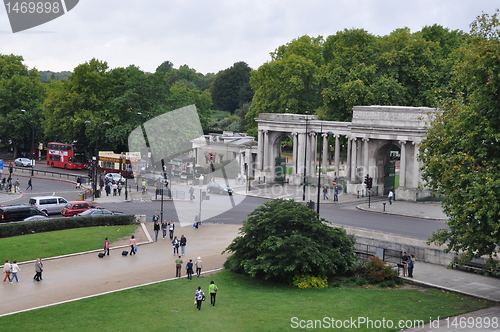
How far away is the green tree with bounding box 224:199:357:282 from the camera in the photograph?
31.8 metres

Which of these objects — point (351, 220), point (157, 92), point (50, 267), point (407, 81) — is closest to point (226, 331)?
point (50, 267)

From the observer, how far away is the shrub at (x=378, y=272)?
3169 centimetres

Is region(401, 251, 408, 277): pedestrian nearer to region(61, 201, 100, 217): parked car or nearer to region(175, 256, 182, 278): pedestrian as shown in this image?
region(175, 256, 182, 278): pedestrian

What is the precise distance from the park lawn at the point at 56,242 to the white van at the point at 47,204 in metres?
7.52

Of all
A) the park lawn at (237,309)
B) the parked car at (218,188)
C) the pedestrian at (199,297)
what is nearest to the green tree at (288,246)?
the park lawn at (237,309)

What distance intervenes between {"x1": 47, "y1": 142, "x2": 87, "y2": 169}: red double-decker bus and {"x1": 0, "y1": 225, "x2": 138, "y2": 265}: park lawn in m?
42.7

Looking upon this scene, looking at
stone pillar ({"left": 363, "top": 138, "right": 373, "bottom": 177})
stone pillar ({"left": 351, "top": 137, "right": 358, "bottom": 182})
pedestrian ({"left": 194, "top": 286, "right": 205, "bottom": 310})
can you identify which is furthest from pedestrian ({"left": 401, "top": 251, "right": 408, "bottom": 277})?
stone pillar ({"left": 351, "top": 137, "right": 358, "bottom": 182})

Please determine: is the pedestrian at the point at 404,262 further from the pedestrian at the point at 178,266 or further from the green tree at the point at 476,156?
the pedestrian at the point at 178,266

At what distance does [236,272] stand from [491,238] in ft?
44.6

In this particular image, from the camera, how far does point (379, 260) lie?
32750mm

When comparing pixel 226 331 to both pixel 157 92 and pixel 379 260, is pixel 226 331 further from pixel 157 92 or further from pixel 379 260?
pixel 157 92

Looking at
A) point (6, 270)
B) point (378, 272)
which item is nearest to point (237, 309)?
point (378, 272)
